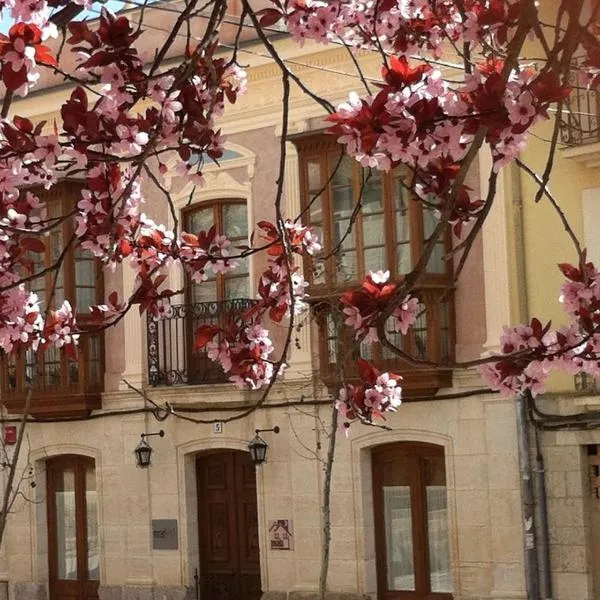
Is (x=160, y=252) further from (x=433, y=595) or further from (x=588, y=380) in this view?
(x=433, y=595)

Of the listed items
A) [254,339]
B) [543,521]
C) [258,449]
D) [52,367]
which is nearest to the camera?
[254,339]

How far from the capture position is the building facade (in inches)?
617

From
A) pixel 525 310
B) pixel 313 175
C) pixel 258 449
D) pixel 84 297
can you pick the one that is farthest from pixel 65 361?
pixel 525 310

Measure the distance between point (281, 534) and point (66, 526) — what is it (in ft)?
12.0

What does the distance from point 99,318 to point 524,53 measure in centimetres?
1005

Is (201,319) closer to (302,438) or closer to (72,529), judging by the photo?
(302,438)

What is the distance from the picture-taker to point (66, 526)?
19922 millimetres

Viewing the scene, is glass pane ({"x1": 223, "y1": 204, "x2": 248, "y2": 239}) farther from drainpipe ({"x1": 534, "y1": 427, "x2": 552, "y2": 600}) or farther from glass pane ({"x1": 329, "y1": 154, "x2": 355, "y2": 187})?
drainpipe ({"x1": 534, "y1": 427, "x2": 552, "y2": 600})

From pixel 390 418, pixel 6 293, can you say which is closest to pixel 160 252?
pixel 6 293

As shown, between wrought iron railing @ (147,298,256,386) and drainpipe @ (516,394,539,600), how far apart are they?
3700 mm

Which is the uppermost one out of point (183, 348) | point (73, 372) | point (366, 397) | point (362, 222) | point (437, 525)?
point (362, 222)

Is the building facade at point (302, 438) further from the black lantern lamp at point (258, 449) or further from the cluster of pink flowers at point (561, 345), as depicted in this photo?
the cluster of pink flowers at point (561, 345)

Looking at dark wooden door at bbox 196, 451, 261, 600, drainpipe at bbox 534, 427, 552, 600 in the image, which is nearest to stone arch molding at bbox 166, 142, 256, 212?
dark wooden door at bbox 196, 451, 261, 600

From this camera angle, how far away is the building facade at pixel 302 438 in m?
15.7
